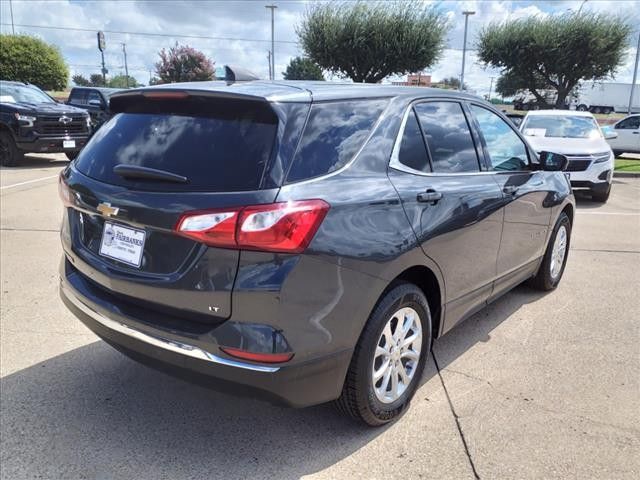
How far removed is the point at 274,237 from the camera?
83.6 inches

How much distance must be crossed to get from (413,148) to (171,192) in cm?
134

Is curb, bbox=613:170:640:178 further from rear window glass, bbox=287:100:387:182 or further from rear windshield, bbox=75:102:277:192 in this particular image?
rear windshield, bbox=75:102:277:192

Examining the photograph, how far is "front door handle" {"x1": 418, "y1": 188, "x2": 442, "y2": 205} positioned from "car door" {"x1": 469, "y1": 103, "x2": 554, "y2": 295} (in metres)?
0.87

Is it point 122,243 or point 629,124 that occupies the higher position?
point 122,243

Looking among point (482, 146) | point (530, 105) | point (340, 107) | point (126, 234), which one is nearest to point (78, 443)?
point (126, 234)

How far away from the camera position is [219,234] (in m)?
2.14

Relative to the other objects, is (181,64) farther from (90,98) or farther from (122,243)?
(122,243)

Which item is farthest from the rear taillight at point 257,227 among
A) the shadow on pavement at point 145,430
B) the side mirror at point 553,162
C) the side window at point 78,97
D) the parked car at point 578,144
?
the side window at point 78,97

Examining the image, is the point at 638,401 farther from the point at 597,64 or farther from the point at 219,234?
the point at 597,64

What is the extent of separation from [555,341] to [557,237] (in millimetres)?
1244

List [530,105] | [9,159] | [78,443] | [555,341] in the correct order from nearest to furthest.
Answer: [78,443]
[555,341]
[9,159]
[530,105]

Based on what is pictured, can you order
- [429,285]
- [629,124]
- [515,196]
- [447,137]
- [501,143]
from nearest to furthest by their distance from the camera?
[429,285]
[447,137]
[515,196]
[501,143]
[629,124]

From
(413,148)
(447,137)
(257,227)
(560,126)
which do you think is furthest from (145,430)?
(560,126)

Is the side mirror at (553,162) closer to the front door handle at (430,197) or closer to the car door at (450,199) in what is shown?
the car door at (450,199)
